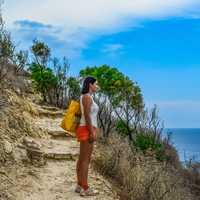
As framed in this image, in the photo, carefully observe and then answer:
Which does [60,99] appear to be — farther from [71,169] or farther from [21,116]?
[71,169]

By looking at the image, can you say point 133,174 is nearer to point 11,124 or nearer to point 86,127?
point 86,127

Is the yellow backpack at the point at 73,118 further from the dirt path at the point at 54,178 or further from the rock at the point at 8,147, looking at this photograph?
the rock at the point at 8,147

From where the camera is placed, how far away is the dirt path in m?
9.99

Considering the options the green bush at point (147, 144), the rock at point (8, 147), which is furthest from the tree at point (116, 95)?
the rock at point (8, 147)

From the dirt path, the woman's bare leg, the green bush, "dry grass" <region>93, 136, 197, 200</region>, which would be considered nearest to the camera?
the woman's bare leg

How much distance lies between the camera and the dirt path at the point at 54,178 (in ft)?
32.8

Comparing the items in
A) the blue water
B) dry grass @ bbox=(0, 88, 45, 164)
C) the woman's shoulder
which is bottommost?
the blue water

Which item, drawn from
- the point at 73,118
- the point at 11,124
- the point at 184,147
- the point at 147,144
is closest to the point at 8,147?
the point at 11,124

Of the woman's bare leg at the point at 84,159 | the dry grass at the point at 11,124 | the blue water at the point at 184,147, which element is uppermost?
the dry grass at the point at 11,124

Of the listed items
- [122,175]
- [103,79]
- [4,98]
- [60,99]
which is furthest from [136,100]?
[122,175]

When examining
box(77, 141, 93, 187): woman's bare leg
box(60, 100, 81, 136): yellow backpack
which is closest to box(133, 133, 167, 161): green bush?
box(77, 141, 93, 187): woman's bare leg

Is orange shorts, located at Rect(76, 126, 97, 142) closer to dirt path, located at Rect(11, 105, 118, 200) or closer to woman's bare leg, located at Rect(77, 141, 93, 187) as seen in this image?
woman's bare leg, located at Rect(77, 141, 93, 187)

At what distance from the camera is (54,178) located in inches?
430

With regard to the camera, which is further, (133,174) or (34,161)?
(133,174)
